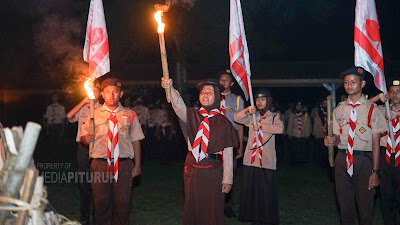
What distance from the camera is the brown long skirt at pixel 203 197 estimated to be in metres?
6.26

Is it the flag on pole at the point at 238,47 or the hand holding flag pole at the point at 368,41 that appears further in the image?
the flag on pole at the point at 238,47

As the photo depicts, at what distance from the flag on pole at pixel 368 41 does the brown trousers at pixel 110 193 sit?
141 inches

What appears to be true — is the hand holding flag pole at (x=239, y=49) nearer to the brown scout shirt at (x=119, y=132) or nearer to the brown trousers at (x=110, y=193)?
the brown scout shirt at (x=119, y=132)

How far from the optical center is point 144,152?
58.1 ft

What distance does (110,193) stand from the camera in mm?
6934

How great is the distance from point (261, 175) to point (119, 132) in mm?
2566

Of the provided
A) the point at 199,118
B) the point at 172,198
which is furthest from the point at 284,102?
the point at 199,118

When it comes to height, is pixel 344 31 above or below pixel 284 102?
above

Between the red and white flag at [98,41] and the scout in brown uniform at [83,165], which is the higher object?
the red and white flag at [98,41]

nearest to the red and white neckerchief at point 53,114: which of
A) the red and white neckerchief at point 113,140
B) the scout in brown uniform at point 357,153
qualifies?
the red and white neckerchief at point 113,140

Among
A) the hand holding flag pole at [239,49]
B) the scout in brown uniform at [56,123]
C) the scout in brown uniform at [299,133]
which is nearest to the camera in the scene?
the hand holding flag pole at [239,49]

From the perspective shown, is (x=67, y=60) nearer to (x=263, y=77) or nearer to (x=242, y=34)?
(x=263, y=77)

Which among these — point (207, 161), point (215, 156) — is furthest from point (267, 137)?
point (207, 161)

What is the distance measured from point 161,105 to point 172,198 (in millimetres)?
8783
